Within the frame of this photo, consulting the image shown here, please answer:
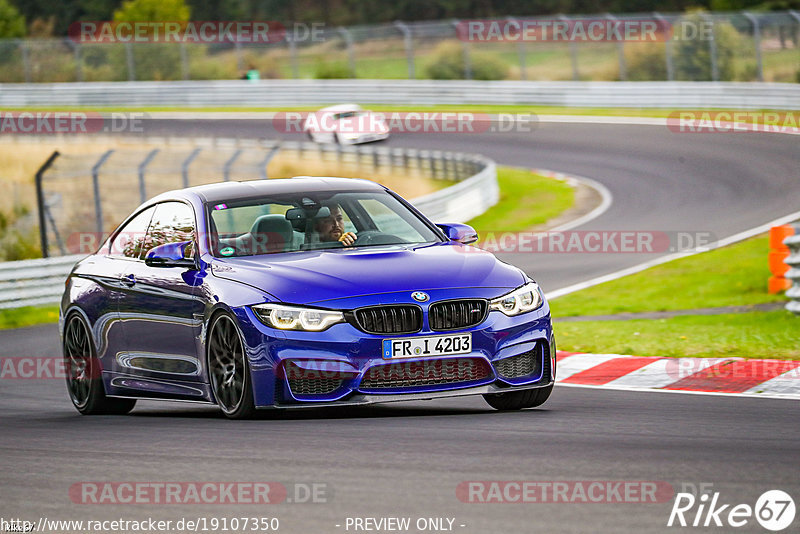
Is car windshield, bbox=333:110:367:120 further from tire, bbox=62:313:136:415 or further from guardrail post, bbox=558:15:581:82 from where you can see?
tire, bbox=62:313:136:415

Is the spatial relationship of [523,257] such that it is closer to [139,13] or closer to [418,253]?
[418,253]

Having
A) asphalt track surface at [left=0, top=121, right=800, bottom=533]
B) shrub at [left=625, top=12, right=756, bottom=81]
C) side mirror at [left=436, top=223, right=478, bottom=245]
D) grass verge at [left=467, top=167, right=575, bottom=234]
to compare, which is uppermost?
side mirror at [left=436, top=223, right=478, bottom=245]

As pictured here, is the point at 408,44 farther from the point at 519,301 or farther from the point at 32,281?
the point at 519,301

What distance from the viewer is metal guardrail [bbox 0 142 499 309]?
2011cm

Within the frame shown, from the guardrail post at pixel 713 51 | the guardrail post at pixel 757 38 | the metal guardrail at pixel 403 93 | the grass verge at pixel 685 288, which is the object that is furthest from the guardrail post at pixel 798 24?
the grass verge at pixel 685 288

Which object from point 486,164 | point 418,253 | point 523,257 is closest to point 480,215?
A: point 486,164

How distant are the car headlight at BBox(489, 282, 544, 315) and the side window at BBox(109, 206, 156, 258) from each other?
2.86 m

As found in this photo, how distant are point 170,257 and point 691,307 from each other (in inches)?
341

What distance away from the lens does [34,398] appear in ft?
37.4

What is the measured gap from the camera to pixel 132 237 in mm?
9781

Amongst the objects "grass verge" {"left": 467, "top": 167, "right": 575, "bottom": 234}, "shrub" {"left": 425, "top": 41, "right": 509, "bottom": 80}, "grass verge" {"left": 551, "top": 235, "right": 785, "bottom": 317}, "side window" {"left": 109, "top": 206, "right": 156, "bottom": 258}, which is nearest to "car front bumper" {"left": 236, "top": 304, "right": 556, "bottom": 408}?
"side window" {"left": 109, "top": 206, "right": 156, "bottom": 258}

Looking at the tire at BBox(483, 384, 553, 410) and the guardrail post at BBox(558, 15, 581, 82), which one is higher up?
the tire at BBox(483, 384, 553, 410)

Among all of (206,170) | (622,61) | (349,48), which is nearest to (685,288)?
(206,170)

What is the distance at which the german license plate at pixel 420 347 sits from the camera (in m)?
7.66
